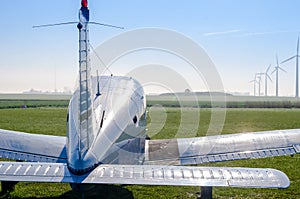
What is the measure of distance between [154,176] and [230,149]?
415cm

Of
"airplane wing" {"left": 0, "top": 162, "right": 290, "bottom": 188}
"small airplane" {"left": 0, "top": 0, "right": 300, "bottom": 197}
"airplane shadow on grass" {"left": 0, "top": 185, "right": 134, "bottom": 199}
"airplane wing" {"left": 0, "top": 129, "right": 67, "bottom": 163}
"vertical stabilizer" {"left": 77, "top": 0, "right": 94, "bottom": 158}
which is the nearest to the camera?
"airplane wing" {"left": 0, "top": 162, "right": 290, "bottom": 188}

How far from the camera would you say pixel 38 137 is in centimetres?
1012

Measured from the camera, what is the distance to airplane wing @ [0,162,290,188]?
527 centimetres

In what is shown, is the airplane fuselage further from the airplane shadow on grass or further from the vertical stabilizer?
the airplane shadow on grass

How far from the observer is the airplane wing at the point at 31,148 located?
9.09 m

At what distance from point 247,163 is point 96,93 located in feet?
22.3

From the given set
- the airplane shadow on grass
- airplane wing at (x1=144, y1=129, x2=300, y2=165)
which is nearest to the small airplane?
airplane wing at (x1=144, y1=129, x2=300, y2=165)

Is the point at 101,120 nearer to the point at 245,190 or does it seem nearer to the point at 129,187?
the point at 129,187

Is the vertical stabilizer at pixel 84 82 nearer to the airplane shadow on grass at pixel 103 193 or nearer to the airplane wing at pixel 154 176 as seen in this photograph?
the airplane wing at pixel 154 176

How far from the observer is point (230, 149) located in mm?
9281

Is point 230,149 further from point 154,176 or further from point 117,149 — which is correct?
point 154,176

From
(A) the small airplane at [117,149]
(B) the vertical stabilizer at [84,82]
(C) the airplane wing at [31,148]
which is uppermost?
(B) the vertical stabilizer at [84,82]

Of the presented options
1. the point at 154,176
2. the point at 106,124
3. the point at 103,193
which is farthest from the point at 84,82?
the point at 103,193

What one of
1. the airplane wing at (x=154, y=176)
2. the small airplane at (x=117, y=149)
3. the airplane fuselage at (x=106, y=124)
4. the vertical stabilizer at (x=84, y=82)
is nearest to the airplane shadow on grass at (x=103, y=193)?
the small airplane at (x=117, y=149)
